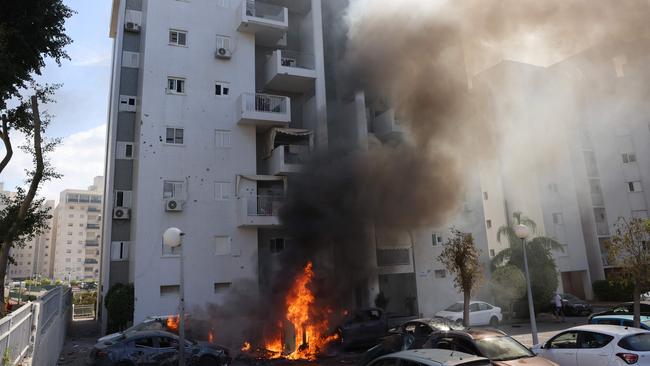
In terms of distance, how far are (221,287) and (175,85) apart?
33.1ft

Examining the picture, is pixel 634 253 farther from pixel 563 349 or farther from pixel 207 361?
pixel 207 361

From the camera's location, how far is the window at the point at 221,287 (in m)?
20.5

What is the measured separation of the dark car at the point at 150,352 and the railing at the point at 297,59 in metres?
16.3

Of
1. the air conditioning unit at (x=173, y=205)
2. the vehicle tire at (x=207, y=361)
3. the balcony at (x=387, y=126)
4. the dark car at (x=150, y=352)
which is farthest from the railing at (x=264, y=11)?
the vehicle tire at (x=207, y=361)

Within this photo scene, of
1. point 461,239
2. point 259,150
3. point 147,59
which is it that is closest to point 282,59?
point 259,150

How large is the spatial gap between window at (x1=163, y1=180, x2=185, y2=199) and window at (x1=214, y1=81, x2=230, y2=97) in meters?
5.05

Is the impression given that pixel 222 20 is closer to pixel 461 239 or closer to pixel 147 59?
pixel 147 59

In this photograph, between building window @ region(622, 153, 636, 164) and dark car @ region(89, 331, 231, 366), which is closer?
dark car @ region(89, 331, 231, 366)

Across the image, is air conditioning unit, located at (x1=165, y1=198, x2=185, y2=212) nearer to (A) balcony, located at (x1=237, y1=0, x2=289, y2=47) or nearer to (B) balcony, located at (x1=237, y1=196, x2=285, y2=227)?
(B) balcony, located at (x1=237, y1=196, x2=285, y2=227)

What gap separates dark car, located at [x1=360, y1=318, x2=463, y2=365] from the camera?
11.1 meters

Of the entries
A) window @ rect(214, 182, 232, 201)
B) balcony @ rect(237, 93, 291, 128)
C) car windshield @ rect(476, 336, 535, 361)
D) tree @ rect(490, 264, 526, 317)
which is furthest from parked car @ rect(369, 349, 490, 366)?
tree @ rect(490, 264, 526, 317)

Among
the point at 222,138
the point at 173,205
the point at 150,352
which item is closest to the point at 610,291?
the point at 222,138

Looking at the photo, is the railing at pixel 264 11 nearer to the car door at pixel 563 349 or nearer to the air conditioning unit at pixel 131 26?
the air conditioning unit at pixel 131 26

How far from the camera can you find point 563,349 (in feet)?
30.8
